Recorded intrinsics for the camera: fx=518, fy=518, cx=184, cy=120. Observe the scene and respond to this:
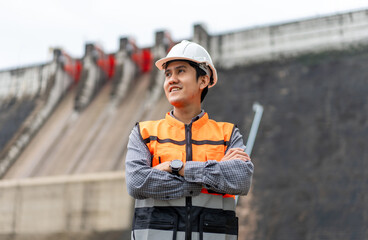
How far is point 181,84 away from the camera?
2.94 metres

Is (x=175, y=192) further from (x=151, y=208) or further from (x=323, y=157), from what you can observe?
(x=323, y=157)

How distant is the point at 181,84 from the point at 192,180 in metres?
0.62

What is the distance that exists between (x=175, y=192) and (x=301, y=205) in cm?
1188

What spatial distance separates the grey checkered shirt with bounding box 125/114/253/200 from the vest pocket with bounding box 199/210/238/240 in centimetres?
13

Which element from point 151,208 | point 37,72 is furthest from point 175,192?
point 37,72

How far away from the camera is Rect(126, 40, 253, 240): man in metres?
2.60

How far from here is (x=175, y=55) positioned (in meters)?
2.92

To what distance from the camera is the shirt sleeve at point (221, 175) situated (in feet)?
8.47

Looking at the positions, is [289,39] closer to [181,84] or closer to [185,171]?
[181,84]

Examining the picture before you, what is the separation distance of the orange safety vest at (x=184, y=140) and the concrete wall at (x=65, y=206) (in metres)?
9.78

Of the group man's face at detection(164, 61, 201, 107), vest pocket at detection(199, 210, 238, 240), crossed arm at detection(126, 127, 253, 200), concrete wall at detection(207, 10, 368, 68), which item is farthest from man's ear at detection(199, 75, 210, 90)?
concrete wall at detection(207, 10, 368, 68)

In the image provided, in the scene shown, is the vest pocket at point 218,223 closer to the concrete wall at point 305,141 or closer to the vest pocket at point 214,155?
the vest pocket at point 214,155

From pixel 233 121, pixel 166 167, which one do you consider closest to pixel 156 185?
pixel 166 167

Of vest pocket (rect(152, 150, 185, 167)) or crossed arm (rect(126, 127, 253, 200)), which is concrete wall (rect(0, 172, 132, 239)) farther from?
crossed arm (rect(126, 127, 253, 200))
